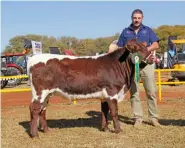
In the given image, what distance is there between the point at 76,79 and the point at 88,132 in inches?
44.8

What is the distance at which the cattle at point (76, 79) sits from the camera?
21.7 feet

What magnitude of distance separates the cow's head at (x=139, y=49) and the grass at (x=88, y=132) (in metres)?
1.48

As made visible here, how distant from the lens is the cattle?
→ 660 centimetres

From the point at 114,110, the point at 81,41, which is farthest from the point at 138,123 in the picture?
the point at 81,41

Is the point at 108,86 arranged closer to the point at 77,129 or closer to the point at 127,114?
the point at 77,129

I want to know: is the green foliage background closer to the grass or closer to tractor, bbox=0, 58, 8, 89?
tractor, bbox=0, 58, 8, 89

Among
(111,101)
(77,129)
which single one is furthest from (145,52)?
(77,129)

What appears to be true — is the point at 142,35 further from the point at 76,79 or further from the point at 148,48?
the point at 76,79

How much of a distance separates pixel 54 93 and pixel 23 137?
3.40 feet

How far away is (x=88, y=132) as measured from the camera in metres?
6.96

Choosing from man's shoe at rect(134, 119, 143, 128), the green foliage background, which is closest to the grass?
man's shoe at rect(134, 119, 143, 128)

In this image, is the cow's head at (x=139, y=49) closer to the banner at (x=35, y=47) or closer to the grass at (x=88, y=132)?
the grass at (x=88, y=132)

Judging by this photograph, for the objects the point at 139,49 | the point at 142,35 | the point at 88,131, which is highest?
the point at 142,35

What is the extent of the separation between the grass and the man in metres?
0.28
